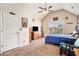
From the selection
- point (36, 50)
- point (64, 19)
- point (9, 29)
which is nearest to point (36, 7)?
point (64, 19)

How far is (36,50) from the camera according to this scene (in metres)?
3.03

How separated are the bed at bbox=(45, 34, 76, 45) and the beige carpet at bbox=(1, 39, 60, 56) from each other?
0.11 meters

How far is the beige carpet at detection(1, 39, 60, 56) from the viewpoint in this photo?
2969mm

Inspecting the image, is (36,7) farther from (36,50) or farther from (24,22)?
(36,50)

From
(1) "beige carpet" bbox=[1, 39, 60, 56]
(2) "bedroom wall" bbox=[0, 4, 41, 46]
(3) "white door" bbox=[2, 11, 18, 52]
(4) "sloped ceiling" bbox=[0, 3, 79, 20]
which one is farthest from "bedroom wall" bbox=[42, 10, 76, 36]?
(3) "white door" bbox=[2, 11, 18, 52]

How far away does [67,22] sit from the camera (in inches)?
120

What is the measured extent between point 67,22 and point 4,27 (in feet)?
4.53

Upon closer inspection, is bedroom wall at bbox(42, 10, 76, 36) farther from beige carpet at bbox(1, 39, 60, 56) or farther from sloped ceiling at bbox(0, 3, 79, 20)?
beige carpet at bbox(1, 39, 60, 56)

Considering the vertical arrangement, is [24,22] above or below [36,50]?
above

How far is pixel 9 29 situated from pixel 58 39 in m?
1.10

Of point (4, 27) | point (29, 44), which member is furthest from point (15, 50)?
point (4, 27)

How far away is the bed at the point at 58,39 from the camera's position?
2927mm

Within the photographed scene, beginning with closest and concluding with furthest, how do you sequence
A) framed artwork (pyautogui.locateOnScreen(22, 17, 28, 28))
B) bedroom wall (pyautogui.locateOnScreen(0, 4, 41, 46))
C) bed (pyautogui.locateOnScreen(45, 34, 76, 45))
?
bed (pyautogui.locateOnScreen(45, 34, 76, 45)) < bedroom wall (pyautogui.locateOnScreen(0, 4, 41, 46)) < framed artwork (pyautogui.locateOnScreen(22, 17, 28, 28))

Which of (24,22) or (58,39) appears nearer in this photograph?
(58,39)
